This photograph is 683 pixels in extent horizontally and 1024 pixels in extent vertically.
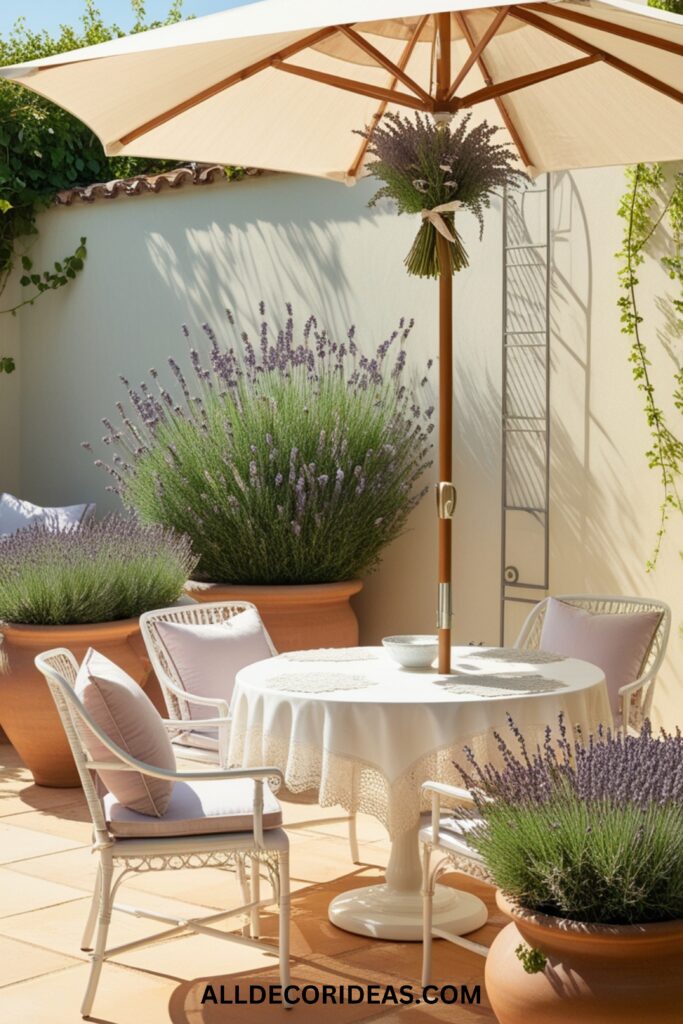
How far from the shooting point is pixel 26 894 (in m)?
4.72

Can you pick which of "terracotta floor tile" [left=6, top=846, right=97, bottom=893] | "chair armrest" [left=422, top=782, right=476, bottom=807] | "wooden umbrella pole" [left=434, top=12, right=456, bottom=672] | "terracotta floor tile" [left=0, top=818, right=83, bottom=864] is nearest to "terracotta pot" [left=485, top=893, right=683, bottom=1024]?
"chair armrest" [left=422, top=782, right=476, bottom=807]

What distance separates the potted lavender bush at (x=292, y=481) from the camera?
658 cm

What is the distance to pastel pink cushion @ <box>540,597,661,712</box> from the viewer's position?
195 inches

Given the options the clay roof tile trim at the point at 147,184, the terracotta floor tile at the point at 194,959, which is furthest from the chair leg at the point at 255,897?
the clay roof tile trim at the point at 147,184

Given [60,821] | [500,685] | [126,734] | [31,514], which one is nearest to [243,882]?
[126,734]

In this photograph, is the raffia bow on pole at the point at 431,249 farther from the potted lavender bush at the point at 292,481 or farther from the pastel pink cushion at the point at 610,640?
the potted lavender bush at the point at 292,481

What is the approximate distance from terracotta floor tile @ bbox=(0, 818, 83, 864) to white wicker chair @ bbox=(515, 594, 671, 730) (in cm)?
184

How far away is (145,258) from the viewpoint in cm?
869

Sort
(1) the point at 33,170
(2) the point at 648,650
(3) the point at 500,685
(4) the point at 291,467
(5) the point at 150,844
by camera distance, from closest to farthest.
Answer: (5) the point at 150,844 < (3) the point at 500,685 < (2) the point at 648,650 < (4) the point at 291,467 < (1) the point at 33,170

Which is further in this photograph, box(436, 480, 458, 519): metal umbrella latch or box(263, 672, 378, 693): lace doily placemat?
box(436, 480, 458, 519): metal umbrella latch

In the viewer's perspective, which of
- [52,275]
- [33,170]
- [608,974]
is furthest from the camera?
[33,170]

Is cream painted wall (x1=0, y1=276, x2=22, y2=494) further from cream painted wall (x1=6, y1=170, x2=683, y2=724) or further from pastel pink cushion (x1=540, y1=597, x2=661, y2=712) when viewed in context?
pastel pink cushion (x1=540, y1=597, x2=661, y2=712)

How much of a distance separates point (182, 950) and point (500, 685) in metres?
1.20

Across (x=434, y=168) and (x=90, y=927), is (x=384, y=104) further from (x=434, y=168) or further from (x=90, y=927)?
(x=90, y=927)
